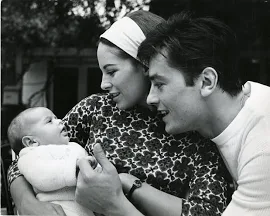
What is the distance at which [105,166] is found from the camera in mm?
1239

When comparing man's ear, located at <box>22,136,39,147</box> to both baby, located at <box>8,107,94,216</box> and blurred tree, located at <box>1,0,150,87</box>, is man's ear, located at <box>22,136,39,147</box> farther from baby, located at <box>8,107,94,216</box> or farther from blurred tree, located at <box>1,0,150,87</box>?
blurred tree, located at <box>1,0,150,87</box>

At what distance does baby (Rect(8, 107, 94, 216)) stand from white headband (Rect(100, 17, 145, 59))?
31 centimetres

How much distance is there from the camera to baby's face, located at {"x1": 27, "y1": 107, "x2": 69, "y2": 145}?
4.45ft

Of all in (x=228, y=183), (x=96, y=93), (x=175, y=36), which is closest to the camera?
(x=175, y=36)

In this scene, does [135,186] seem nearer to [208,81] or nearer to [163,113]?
[163,113]

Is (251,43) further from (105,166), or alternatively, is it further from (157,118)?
(105,166)

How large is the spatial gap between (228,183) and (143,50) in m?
0.46

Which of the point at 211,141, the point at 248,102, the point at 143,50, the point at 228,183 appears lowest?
the point at 228,183

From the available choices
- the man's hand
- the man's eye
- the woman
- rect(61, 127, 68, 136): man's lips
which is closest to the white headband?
the woman

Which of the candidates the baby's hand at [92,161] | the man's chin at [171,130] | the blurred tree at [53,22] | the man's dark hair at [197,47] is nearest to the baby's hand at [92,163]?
the baby's hand at [92,161]

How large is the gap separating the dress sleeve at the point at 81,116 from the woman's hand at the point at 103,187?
0.71 ft

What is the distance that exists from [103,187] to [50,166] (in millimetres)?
168

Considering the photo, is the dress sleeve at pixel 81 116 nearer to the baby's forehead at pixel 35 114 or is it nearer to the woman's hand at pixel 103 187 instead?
the baby's forehead at pixel 35 114

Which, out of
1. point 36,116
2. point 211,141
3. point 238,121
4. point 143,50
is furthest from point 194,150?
point 36,116
